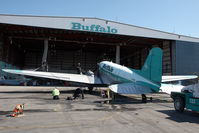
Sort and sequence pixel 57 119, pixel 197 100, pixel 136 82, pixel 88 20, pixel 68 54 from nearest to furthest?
1. pixel 57 119
2. pixel 197 100
3. pixel 136 82
4. pixel 88 20
5. pixel 68 54

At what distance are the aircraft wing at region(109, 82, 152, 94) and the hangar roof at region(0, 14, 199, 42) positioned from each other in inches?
934

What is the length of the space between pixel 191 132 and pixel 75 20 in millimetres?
31910

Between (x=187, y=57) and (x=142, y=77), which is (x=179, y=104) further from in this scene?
(x=187, y=57)

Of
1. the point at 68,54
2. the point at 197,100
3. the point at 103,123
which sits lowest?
the point at 103,123

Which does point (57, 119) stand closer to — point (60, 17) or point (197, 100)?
point (197, 100)

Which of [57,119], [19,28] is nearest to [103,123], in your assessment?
[57,119]

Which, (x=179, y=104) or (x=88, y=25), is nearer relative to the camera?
(x=179, y=104)

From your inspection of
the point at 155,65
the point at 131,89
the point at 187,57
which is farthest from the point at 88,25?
the point at 131,89

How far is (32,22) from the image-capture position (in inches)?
1272

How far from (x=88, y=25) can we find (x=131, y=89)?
24.8 meters

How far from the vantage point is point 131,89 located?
13.4 metres

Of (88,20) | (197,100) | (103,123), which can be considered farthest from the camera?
(88,20)

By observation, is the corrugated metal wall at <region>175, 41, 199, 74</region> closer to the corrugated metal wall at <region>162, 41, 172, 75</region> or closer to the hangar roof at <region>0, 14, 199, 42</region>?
the hangar roof at <region>0, 14, 199, 42</region>

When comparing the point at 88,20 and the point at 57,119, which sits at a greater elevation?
the point at 88,20
